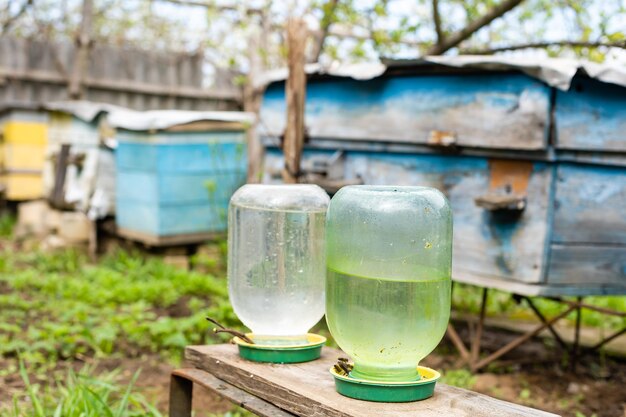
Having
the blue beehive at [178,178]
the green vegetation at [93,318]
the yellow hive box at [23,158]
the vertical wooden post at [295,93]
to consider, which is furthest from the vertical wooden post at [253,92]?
→ the yellow hive box at [23,158]

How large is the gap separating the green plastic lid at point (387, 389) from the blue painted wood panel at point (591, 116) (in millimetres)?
2194

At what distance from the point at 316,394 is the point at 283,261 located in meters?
0.58

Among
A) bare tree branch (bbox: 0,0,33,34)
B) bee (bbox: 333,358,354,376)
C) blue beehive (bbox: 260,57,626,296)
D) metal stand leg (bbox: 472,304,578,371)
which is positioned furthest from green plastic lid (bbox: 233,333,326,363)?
bare tree branch (bbox: 0,0,33,34)

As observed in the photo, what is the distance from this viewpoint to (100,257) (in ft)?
25.8

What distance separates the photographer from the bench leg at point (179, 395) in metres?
2.62

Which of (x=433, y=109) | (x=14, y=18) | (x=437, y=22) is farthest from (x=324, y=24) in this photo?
(x=14, y=18)

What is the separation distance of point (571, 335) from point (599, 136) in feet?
6.66

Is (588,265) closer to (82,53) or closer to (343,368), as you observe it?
(343,368)

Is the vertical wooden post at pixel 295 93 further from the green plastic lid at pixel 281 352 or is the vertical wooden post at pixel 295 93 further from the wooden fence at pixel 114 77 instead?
the wooden fence at pixel 114 77

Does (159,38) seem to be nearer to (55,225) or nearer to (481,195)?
(55,225)

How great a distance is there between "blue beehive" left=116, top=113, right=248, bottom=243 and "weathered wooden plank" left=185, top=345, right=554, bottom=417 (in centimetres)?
460

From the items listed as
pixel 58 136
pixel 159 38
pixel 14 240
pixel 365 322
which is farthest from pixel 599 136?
pixel 159 38

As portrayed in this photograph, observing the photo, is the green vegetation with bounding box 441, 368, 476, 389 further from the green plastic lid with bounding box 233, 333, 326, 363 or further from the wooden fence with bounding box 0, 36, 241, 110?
the wooden fence with bounding box 0, 36, 241, 110

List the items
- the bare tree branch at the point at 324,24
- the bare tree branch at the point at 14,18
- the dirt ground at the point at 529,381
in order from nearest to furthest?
the dirt ground at the point at 529,381, the bare tree branch at the point at 324,24, the bare tree branch at the point at 14,18
